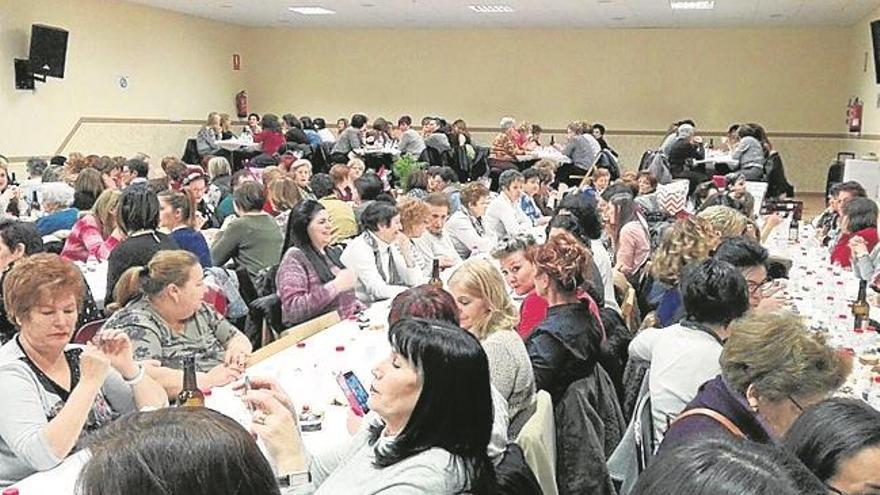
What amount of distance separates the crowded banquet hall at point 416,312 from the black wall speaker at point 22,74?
3 centimetres

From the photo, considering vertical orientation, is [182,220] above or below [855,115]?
below

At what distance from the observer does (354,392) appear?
321cm

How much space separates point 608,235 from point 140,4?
436 inches

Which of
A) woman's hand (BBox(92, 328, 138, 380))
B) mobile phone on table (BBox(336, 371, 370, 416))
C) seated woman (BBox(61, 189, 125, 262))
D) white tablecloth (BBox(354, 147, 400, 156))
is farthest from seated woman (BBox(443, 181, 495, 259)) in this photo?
white tablecloth (BBox(354, 147, 400, 156))

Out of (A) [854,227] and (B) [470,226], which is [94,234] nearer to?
(B) [470,226]

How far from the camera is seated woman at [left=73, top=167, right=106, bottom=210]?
24.3 ft

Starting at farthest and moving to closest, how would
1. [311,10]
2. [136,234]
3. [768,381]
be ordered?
[311,10]
[136,234]
[768,381]

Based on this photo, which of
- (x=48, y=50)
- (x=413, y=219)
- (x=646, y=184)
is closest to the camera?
(x=413, y=219)

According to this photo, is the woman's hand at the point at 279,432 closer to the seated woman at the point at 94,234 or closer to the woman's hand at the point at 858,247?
the seated woman at the point at 94,234

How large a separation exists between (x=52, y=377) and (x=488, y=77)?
659 inches

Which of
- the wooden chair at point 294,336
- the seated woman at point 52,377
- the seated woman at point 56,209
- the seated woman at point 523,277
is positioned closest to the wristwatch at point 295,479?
the seated woman at point 52,377

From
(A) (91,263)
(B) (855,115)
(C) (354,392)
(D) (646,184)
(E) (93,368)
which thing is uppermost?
(B) (855,115)

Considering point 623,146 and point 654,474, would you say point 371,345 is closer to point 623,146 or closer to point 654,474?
point 654,474

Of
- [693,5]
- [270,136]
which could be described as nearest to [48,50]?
[270,136]
